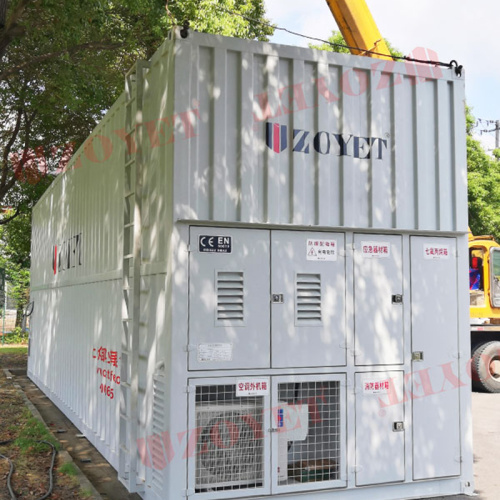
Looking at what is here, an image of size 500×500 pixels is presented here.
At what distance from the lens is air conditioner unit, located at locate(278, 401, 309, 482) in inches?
237

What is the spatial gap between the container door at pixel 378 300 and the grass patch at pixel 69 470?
3.30 metres

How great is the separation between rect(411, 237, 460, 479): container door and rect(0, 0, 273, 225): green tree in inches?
→ 223

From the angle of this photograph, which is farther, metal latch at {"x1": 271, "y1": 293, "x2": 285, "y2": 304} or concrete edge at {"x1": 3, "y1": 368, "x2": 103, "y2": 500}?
concrete edge at {"x1": 3, "y1": 368, "x2": 103, "y2": 500}

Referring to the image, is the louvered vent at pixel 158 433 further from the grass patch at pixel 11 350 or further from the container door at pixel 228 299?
the grass patch at pixel 11 350

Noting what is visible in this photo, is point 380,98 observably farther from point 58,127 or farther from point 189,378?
point 58,127

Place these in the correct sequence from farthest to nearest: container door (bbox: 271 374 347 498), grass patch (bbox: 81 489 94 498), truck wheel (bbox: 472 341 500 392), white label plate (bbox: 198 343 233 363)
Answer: truck wheel (bbox: 472 341 500 392) → grass patch (bbox: 81 489 94 498) → container door (bbox: 271 374 347 498) → white label plate (bbox: 198 343 233 363)

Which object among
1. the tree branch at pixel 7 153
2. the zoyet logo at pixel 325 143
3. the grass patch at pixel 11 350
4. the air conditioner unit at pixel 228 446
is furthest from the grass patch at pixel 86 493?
the grass patch at pixel 11 350

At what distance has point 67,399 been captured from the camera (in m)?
10.6

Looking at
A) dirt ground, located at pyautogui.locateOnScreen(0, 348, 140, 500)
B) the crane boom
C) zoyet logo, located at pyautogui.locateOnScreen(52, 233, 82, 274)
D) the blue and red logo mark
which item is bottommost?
dirt ground, located at pyautogui.locateOnScreen(0, 348, 140, 500)

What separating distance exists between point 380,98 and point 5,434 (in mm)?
6826

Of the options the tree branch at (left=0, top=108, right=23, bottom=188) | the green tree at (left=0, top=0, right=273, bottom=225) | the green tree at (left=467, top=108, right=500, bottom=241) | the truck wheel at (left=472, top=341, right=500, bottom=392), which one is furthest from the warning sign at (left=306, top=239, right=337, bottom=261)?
the green tree at (left=467, top=108, right=500, bottom=241)

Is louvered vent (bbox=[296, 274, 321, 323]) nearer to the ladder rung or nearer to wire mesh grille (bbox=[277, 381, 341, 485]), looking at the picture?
wire mesh grille (bbox=[277, 381, 341, 485])

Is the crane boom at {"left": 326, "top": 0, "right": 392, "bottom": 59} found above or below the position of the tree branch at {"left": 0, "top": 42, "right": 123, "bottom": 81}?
below

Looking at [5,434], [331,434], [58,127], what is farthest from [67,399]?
[58,127]
